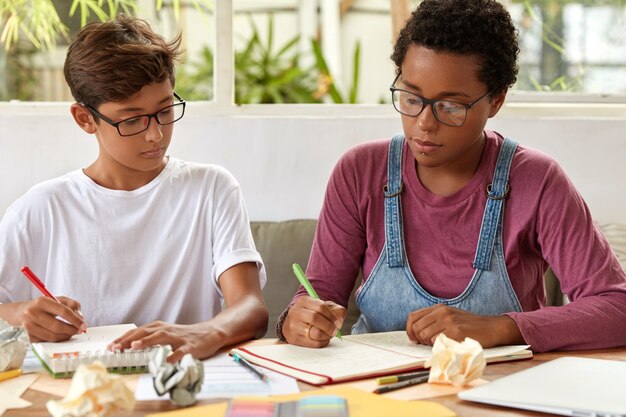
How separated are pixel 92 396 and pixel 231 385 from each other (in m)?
0.31

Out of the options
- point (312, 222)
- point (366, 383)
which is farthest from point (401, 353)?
point (312, 222)

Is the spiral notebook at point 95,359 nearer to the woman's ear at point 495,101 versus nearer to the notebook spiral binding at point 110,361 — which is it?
the notebook spiral binding at point 110,361

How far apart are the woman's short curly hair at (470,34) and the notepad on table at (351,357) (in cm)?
64

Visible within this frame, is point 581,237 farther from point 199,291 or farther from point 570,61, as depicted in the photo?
point 570,61

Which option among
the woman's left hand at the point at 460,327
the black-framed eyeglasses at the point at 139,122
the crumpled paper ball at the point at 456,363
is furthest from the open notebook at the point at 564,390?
the black-framed eyeglasses at the point at 139,122

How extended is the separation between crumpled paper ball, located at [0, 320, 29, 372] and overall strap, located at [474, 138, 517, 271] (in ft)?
3.29

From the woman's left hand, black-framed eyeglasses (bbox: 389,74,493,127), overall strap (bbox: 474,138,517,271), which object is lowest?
the woman's left hand

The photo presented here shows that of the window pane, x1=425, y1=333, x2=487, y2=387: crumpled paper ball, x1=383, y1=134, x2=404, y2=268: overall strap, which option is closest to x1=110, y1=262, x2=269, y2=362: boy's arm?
x1=383, y1=134, x2=404, y2=268: overall strap

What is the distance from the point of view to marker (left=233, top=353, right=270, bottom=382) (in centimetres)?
159

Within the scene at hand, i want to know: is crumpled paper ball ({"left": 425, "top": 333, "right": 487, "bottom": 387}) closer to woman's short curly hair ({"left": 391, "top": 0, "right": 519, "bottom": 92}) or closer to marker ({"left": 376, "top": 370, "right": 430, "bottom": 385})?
marker ({"left": 376, "top": 370, "right": 430, "bottom": 385})

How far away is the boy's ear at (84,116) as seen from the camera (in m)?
2.23

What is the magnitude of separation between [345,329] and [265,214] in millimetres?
544

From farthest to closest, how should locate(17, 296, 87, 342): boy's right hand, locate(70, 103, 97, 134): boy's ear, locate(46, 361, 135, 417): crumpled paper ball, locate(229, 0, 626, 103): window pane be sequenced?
locate(229, 0, 626, 103): window pane
locate(70, 103, 97, 134): boy's ear
locate(17, 296, 87, 342): boy's right hand
locate(46, 361, 135, 417): crumpled paper ball

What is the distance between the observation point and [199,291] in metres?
2.31
